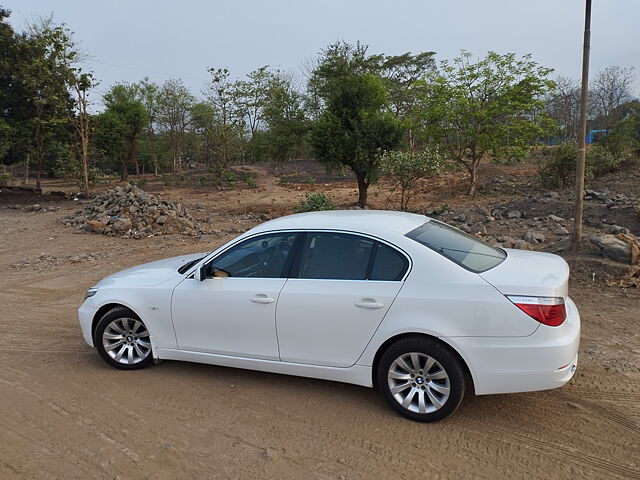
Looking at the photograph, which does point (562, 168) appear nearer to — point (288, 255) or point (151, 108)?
point (288, 255)

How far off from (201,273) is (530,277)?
2.71 metres

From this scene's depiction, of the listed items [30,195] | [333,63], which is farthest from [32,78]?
[333,63]

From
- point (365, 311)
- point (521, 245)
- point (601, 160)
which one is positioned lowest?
point (521, 245)

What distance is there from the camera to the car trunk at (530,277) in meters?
3.42

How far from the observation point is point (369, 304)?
12.1 ft

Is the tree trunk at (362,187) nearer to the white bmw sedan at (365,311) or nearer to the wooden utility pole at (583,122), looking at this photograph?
the wooden utility pole at (583,122)

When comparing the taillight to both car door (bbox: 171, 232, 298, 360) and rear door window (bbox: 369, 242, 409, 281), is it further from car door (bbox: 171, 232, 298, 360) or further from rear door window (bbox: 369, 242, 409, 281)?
car door (bbox: 171, 232, 298, 360)

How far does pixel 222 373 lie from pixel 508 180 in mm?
19970

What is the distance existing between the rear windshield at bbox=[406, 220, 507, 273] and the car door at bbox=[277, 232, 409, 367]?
1.06ft

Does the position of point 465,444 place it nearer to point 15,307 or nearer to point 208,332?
point 208,332

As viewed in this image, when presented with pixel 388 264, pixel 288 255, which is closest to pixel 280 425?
pixel 288 255

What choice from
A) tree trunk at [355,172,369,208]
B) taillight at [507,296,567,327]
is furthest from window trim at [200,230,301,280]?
tree trunk at [355,172,369,208]

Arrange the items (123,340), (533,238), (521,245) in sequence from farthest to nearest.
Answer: (533,238), (521,245), (123,340)

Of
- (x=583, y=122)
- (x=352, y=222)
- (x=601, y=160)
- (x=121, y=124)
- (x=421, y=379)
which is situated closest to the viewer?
(x=421, y=379)
